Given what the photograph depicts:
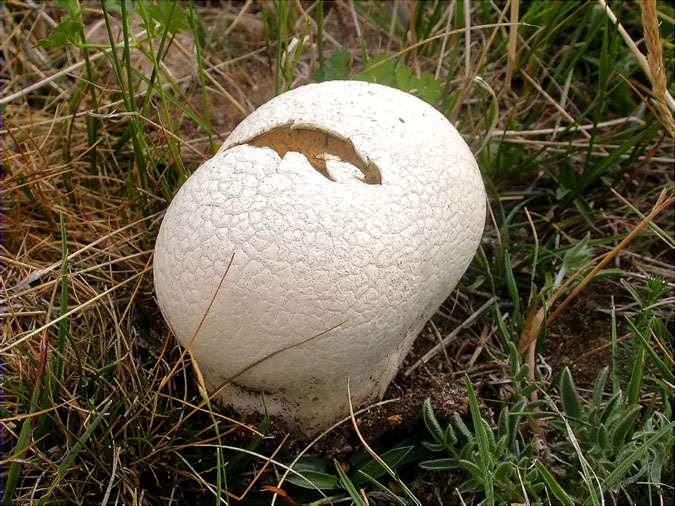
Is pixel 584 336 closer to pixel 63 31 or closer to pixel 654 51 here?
pixel 654 51

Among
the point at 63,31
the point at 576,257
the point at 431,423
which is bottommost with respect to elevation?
the point at 431,423

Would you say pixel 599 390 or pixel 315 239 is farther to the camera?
pixel 599 390

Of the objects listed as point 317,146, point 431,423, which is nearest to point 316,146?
point 317,146

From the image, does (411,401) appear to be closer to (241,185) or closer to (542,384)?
(542,384)

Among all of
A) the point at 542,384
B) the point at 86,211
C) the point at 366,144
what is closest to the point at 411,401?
the point at 542,384

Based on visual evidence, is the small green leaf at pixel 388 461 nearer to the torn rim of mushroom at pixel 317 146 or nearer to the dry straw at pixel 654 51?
the torn rim of mushroom at pixel 317 146

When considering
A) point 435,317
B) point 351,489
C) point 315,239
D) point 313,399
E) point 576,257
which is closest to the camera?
point 315,239

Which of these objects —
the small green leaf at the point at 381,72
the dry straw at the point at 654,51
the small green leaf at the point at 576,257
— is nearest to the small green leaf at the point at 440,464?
the small green leaf at the point at 576,257

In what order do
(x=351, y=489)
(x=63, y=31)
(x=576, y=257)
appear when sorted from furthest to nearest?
(x=576, y=257) → (x=63, y=31) → (x=351, y=489)
